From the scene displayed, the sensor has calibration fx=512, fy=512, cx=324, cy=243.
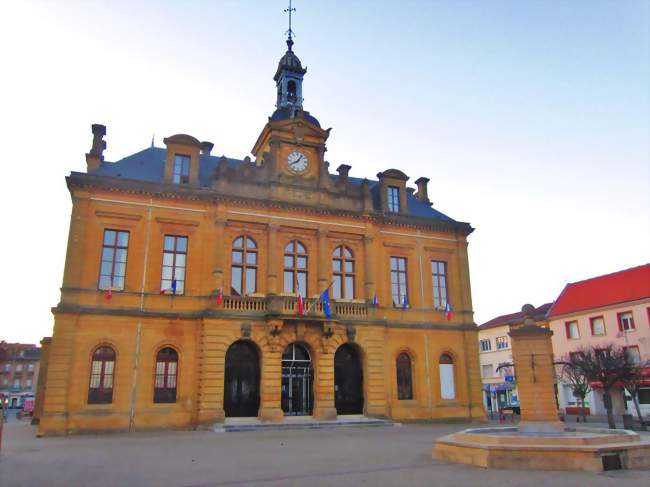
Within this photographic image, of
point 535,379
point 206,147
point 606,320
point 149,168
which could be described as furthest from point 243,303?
point 606,320

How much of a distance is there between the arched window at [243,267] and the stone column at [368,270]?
6398 millimetres

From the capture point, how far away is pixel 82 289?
24219 mm

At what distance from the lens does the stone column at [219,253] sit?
26000 millimetres

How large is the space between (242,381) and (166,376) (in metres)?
3.71

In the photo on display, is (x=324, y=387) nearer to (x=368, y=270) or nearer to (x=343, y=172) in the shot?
(x=368, y=270)

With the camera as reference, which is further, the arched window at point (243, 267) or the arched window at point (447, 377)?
the arched window at point (447, 377)

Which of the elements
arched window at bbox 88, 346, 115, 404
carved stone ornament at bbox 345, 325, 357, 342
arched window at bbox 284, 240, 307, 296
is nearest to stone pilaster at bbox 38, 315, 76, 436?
arched window at bbox 88, 346, 115, 404

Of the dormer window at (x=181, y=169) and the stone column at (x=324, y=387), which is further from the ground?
the dormer window at (x=181, y=169)

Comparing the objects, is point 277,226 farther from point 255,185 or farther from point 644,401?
point 644,401

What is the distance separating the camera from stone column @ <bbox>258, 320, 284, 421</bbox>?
81.5 feet

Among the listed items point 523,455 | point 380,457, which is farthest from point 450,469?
point 380,457

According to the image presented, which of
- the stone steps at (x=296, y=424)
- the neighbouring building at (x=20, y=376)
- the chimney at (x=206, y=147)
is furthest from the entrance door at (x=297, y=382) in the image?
the neighbouring building at (x=20, y=376)

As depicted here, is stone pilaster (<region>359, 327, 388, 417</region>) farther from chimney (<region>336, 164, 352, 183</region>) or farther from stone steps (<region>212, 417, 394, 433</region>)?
chimney (<region>336, 164, 352, 183</region>)

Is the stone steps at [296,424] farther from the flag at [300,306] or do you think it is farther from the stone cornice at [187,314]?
the flag at [300,306]
